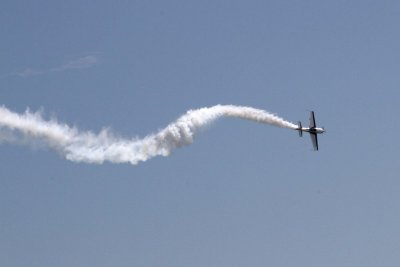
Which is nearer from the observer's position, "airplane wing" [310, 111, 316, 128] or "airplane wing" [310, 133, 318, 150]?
"airplane wing" [310, 133, 318, 150]

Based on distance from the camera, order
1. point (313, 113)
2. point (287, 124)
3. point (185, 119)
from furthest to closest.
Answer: point (313, 113) < point (287, 124) < point (185, 119)

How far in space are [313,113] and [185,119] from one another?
106 ft

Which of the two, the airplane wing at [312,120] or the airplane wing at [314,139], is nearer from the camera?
the airplane wing at [314,139]

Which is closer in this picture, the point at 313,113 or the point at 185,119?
the point at 185,119

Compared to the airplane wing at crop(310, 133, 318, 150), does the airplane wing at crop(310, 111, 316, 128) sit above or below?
above

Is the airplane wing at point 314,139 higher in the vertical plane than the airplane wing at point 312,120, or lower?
lower

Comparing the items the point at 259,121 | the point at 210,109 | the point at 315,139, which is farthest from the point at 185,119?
the point at 315,139

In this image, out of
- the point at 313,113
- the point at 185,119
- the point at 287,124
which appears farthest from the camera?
the point at 313,113

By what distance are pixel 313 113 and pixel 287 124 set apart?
1384 centimetres

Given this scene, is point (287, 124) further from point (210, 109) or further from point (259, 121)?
point (210, 109)

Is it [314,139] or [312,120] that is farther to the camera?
[312,120]

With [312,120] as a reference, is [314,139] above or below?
below

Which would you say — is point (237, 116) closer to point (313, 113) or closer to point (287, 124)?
point (287, 124)

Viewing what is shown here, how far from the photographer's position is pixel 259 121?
153m
